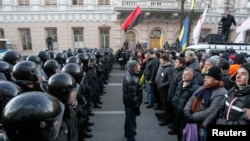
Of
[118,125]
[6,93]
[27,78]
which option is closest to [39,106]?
[6,93]

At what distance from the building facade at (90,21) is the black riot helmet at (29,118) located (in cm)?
1877

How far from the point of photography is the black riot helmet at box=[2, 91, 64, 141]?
4.51 ft

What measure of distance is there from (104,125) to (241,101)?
11.6 ft

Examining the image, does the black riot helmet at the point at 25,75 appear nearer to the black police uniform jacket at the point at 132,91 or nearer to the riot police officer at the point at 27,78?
the riot police officer at the point at 27,78

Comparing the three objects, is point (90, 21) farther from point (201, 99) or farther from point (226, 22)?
point (201, 99)

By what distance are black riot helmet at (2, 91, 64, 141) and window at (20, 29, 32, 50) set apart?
2153 cm

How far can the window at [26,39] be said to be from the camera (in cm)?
2067

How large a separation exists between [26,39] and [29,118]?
21838mm

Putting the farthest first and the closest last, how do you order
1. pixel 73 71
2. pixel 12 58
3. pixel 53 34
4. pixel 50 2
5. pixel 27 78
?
1. pixel 53 34
2. pixel 50 2
3. pixel 12 58
4. pixel 73 71
5. pixel 27 78

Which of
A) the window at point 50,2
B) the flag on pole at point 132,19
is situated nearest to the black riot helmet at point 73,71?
the flag on pole at point 132,19

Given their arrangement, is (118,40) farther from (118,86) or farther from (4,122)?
(4,122)

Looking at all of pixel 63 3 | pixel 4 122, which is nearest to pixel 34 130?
pixel 4 122

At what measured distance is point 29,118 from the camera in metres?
Answer: 1.38

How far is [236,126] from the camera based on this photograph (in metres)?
2.30
